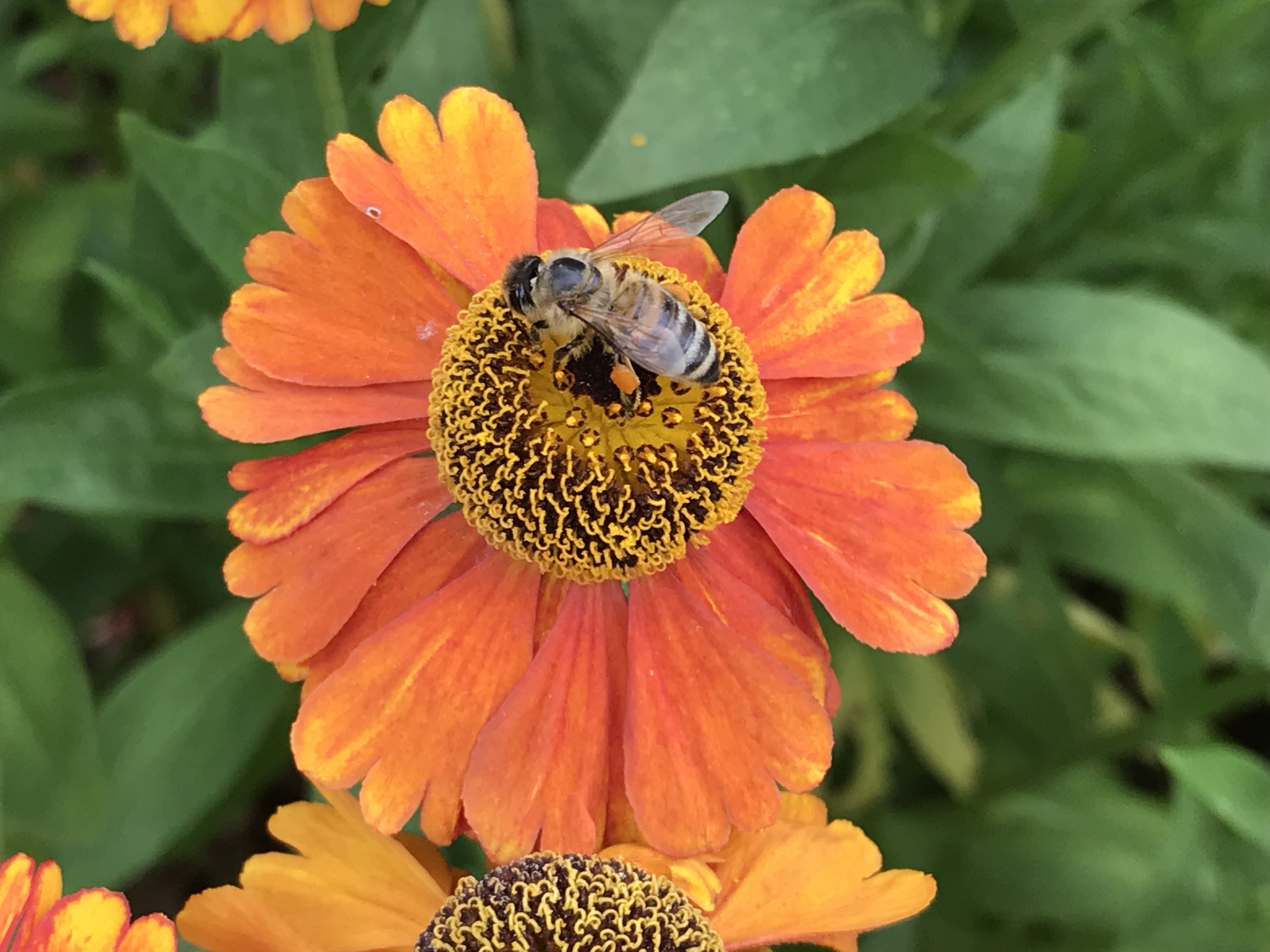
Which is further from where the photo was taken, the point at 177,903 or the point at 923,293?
the point at 177,903

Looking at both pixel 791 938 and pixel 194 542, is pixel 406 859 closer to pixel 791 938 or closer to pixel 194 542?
pixel 791 938

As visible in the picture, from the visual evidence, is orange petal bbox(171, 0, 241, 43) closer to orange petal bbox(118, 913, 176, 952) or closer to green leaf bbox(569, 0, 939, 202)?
green leaf bbox(569, 0, 939, 202)

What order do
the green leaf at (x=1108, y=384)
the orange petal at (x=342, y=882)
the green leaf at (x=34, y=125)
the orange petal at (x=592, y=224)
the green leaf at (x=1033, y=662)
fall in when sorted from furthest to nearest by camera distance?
the green leaf at (x=1033, y=662) → the green leaf at (x=34, y=125) → the green leaf at (x=1108, y=384) → the orange petal at (x=592, y=224) → the orange petal at (x=342, y=882)

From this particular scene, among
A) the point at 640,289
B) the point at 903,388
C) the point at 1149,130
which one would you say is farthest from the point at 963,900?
the point at 640,289

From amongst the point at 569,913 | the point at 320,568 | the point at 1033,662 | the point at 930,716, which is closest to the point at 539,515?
the point at 320,568

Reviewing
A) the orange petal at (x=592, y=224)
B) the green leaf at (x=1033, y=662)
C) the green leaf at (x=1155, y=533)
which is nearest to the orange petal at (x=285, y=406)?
the orange petal at (x=592, y=224)

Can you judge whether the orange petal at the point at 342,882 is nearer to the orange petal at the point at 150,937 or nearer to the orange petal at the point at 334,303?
the orange petal at the point at 150,937

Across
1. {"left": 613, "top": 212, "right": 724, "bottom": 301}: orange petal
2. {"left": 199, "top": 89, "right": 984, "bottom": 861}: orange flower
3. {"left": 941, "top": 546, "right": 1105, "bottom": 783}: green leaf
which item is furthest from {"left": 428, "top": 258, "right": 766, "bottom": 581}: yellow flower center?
{"left": 941, "top": 546, "right": 1105, "bottom": 783}: green leaf
